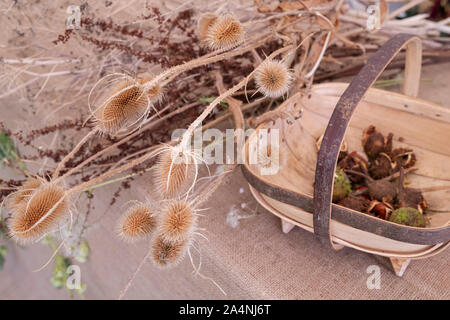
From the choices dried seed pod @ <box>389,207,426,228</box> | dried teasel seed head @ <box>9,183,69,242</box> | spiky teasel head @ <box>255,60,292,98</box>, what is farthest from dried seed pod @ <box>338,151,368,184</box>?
dried teasel seed head @ <box>9,183,69,242</box>

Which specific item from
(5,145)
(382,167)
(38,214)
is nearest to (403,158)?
(382,167)

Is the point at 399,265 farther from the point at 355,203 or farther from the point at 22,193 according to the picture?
the point at 22,193

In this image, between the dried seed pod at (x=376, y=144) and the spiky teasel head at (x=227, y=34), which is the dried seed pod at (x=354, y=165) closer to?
the dried seed pod at (x=376, y=144)

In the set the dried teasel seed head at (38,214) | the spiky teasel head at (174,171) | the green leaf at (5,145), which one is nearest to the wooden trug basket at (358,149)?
the spiky teasel head at (174,171)

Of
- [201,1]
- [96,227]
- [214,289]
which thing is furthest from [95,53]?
[214,289]

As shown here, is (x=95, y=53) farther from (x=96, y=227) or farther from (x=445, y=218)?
(x=445, y=218)
